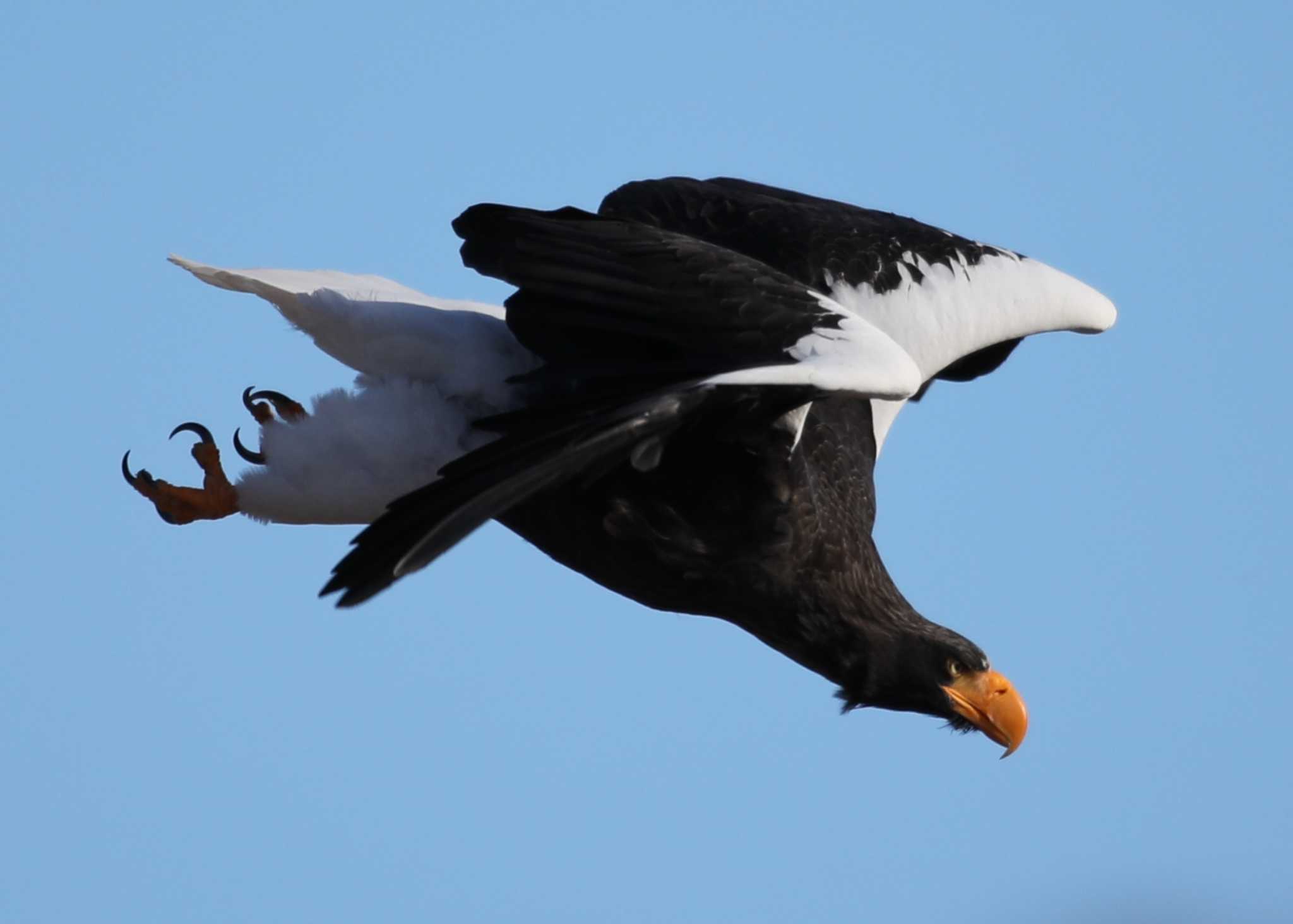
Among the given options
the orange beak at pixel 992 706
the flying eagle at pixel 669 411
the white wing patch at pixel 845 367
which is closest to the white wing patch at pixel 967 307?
the flying eagle at pixel 669 411

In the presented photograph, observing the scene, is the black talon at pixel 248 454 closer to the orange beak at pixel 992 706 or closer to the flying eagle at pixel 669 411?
the flying eagle at pixel 669 411

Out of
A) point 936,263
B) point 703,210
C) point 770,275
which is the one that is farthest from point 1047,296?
point 770,275

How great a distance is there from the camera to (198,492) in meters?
4.99

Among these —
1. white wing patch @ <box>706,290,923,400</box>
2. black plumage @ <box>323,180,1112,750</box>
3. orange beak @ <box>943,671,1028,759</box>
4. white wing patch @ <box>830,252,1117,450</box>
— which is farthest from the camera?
white wing patch @ <box>830,252,1117,450</box>

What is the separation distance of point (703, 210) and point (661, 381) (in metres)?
1.37

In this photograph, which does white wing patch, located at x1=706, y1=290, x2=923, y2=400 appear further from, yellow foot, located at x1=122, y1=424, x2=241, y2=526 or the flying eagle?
yellow foot, located at x1=122, y1=424, x2=241, y2=526

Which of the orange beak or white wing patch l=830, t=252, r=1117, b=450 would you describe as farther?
white wing patch l=830, t=252, r=1117, b=450

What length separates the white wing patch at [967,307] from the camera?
211 inches

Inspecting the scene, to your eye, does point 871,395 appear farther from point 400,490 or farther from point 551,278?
point 400,490

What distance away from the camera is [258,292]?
16.6ft

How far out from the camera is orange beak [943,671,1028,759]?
5180 mm

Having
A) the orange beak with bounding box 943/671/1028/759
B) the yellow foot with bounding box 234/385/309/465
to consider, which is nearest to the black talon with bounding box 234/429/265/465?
the yellow foot with bounding box 234/385/309/465

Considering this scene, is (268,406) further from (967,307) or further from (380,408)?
(967,307)

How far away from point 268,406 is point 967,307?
1.86 meters
